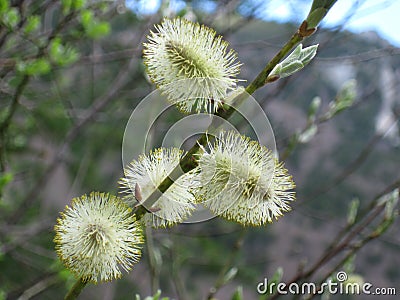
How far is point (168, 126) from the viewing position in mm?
3172

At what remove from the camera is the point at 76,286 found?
796 millimetres

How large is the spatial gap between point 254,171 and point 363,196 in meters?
4.32

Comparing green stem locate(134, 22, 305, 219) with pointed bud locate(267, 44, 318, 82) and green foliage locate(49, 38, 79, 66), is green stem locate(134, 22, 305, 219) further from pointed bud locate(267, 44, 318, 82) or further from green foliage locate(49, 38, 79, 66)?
green foliage locate(49, 38, 79, 66)

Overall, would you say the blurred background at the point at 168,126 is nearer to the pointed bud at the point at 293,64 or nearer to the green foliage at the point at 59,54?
the green foliage at the point at 59,54

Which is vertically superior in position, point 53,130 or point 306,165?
point 306,165

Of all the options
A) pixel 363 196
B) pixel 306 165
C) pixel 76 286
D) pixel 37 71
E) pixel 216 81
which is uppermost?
pixel 306 165

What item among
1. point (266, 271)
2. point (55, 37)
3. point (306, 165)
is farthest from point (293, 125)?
point (55, 37)

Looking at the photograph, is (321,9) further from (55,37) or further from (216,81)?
(55,37)

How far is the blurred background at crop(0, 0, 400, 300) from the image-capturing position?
182cm

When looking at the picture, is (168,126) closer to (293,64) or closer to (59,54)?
(59,54)

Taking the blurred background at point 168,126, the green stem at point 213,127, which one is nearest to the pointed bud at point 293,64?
the green stem at point 213,127

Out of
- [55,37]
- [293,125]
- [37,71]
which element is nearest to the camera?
[37,71]

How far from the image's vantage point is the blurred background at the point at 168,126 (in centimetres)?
182

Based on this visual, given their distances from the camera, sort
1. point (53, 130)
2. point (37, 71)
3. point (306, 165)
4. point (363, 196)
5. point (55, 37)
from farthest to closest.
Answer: point (306, 165)
point (363, 196)
point (53, 130)
point (55, 37)
point (37, 71)
